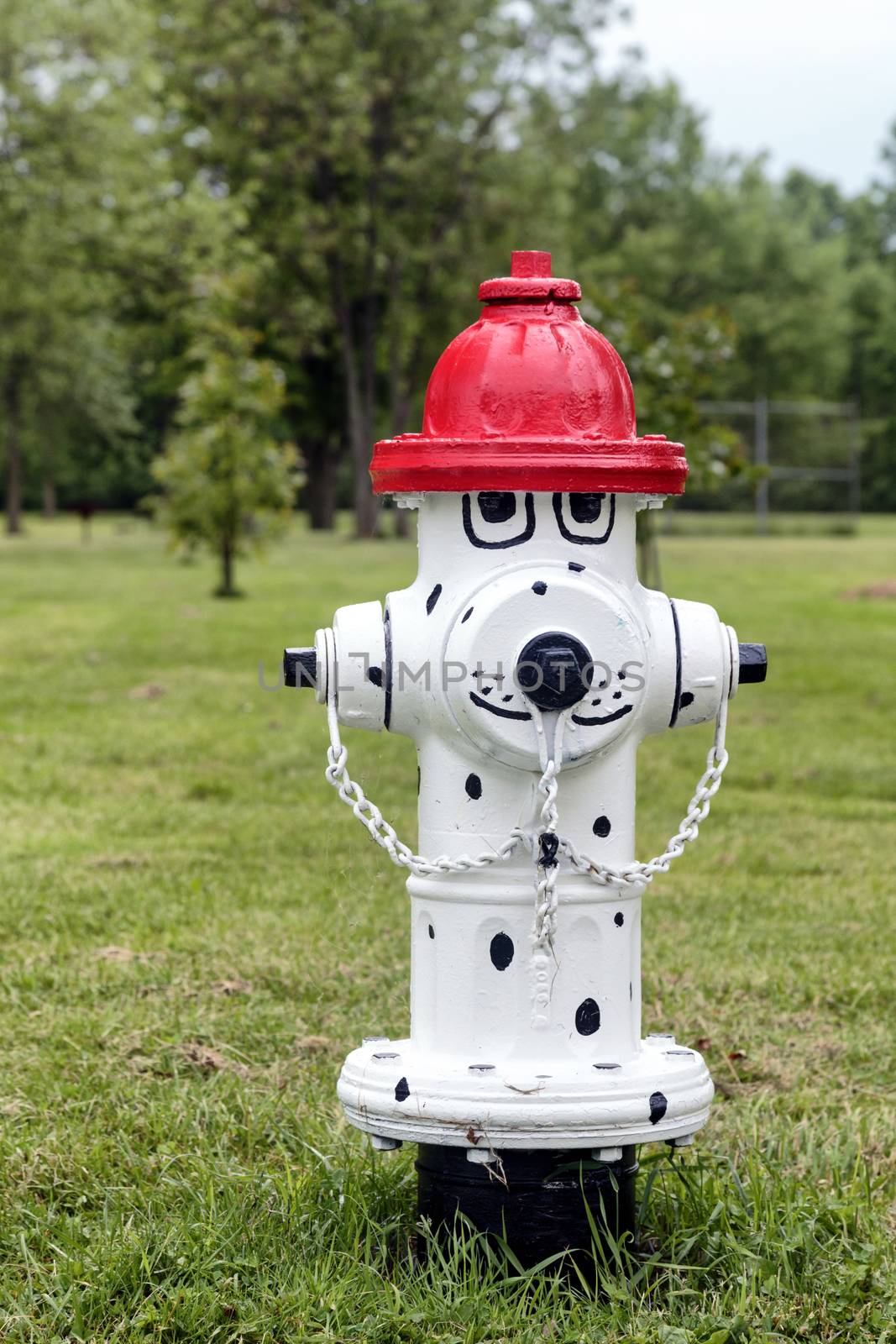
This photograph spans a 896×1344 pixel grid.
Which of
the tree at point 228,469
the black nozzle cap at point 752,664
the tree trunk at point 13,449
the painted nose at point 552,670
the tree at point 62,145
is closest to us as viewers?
the painted nose at point 552,670

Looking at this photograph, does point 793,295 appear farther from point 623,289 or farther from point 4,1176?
point 4,1176

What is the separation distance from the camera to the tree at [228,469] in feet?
56.2

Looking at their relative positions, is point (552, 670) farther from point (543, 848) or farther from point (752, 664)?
point (752, 664)

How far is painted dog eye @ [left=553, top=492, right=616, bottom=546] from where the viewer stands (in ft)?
7.93

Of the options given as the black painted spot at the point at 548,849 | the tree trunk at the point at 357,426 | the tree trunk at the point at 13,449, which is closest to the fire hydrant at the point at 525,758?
the black painted spot at the point at 548,849

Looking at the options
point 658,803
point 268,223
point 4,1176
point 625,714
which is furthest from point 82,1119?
point 268,223

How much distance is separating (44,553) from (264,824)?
70.0ft

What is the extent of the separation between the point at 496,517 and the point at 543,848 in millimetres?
518

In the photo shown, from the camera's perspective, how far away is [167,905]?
4656 mm

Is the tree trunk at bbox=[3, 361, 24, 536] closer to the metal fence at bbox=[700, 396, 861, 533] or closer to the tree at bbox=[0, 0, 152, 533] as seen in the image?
the tree at bbox=[0, 0, 152, 533]

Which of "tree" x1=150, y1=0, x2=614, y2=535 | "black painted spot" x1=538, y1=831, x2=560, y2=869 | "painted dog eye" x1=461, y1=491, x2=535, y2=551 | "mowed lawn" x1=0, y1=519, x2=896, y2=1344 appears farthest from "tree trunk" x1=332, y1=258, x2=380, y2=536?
"black painted spot" x1=538, y1=831, x2=560, y2=869

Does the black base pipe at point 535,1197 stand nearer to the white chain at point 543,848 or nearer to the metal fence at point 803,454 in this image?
the white chain at point 543,848

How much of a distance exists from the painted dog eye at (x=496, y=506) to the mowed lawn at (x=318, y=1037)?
45.3 inches

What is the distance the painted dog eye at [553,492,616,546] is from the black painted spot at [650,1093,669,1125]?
0.86 m
